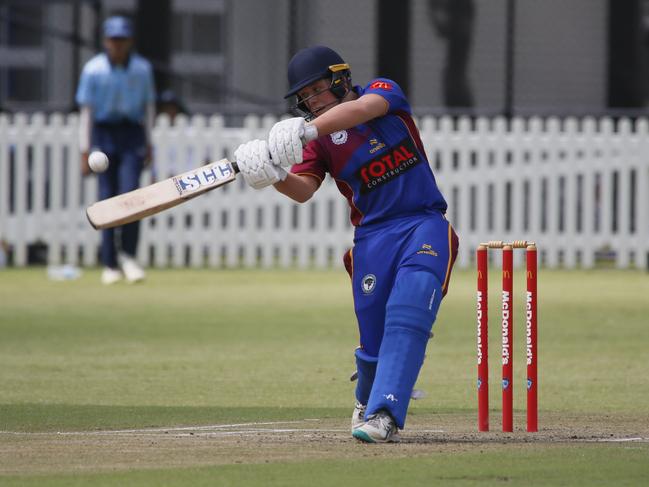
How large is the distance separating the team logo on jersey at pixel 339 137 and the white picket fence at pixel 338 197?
10485 mm

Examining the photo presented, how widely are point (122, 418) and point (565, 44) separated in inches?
607

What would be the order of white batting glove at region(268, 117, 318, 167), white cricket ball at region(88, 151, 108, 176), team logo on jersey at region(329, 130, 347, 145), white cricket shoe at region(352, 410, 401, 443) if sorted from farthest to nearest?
1. white cricket ball at region(88, 151, 108, 176)
2. team logo on jersey at region(329, 130, 347, 145)
3. white batting glove at region(268, 117, 318, 167)
4. white cricket shoe at region(352, 410, 401, 443)

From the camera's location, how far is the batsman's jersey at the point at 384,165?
6.71 meters

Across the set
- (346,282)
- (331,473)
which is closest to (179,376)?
(331,473)

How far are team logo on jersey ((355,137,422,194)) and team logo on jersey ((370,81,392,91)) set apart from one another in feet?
0.84

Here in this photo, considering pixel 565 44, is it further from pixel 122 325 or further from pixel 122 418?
pixel 122 418

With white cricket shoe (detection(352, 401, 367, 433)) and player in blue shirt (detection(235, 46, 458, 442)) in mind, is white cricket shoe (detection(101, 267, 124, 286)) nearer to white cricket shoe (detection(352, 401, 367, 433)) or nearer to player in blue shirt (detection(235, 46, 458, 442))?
player in blue shirt (detection(235, 46, 458, 442))

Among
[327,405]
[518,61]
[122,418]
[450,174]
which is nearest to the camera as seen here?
[122,418]

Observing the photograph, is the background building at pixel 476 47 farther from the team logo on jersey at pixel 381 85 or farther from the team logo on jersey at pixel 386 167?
the team logo on jersey at pixel 386 167

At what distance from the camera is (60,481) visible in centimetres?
541

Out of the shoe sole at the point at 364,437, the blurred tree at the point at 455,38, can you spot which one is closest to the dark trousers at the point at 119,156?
the blurred tree at the point at 455,38

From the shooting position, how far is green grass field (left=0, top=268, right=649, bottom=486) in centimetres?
571

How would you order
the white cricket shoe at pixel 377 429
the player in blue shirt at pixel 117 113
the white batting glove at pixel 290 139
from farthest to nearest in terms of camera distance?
the player in blue shirt at pixel 117 113 < the white batting glove at pixel 290 139 < the white cricket shoe at pixel 377 429

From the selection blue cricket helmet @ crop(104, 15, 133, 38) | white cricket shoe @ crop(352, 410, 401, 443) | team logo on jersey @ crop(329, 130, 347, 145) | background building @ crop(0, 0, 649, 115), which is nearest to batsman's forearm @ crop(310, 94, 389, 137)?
team logo on jersey @ crop(329, 130, 347, 145)
